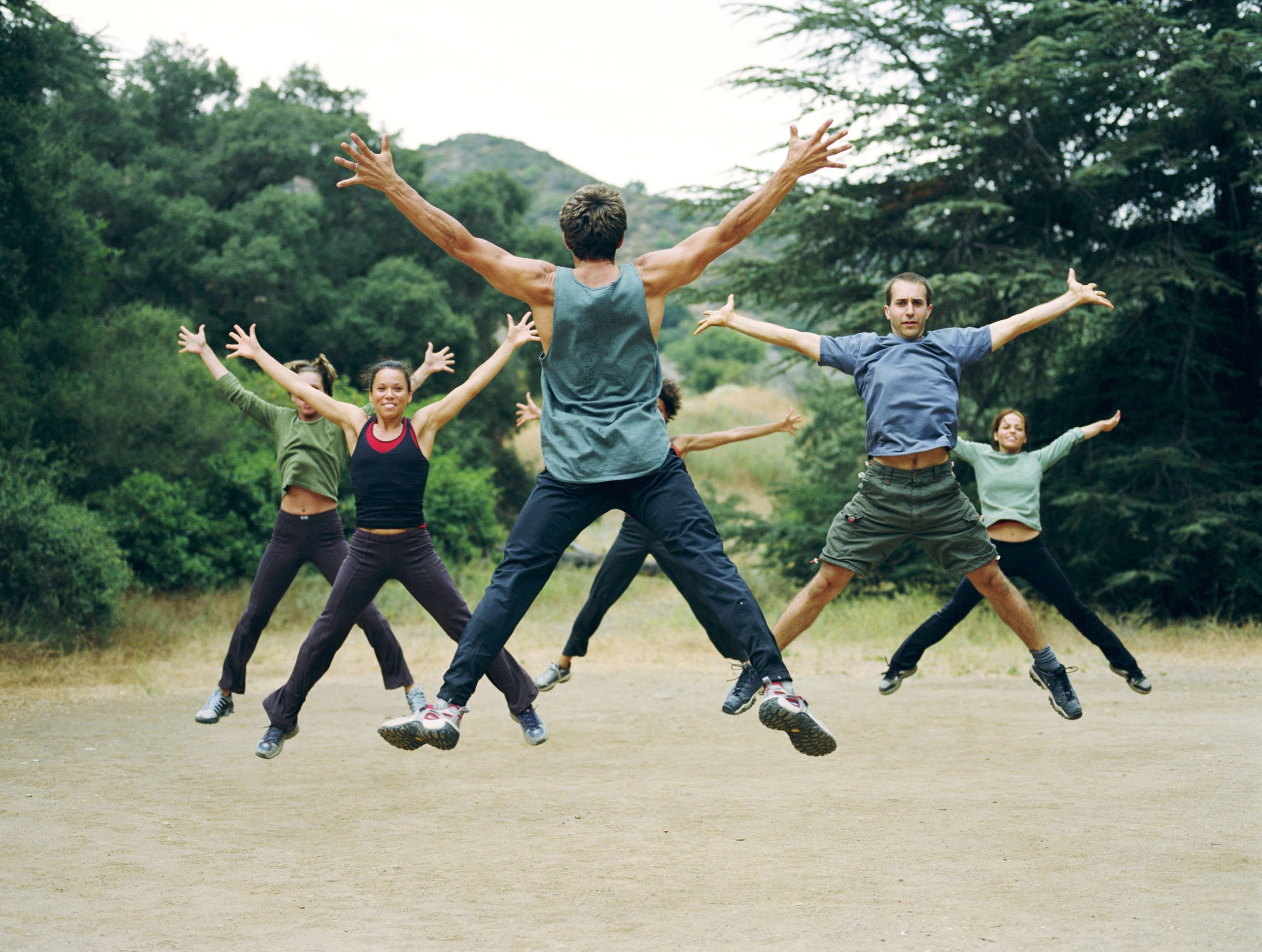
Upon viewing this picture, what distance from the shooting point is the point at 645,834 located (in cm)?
647

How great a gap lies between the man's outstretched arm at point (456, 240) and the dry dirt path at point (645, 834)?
262 cm

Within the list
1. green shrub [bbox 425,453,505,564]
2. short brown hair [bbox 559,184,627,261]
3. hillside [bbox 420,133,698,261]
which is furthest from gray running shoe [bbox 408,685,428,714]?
hillside [bbox 420,133,698,261]

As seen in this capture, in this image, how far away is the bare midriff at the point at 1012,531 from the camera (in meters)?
8.04

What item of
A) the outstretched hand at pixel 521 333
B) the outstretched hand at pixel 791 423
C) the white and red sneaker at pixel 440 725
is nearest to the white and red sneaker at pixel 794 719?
the white and red sneaker at pixel 440 725

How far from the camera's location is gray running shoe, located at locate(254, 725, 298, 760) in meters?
6.83

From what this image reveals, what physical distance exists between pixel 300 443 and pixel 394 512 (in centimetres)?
170

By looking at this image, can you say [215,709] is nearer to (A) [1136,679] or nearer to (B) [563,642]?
(A) [1136,679]

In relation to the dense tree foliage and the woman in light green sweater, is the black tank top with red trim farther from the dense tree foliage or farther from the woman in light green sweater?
the dense tree foliage

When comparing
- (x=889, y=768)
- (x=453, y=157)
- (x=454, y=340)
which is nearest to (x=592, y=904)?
(x=889, y=768)

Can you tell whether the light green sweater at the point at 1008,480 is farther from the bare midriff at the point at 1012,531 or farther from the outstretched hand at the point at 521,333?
the outstretched hand at the point at 521,333

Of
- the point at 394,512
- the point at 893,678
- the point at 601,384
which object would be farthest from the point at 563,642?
the point at 601,384

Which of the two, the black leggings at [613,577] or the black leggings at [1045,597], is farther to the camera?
the black leggings at [613,577]

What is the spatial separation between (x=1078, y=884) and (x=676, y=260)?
129 inches

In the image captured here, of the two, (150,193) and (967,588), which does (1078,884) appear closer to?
(967,588)
